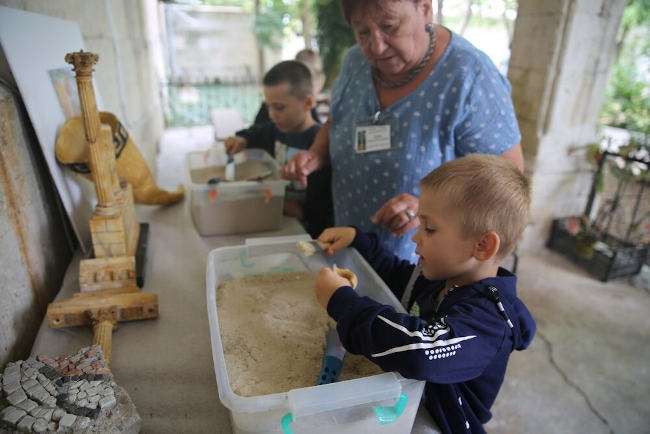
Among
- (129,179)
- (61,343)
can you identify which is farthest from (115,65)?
(61,343)

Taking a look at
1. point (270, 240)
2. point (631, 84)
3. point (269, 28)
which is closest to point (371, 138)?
point (270, 240)

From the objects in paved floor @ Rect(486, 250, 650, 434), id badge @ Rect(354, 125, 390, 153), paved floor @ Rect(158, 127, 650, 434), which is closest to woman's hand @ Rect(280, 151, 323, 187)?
id badge @ Rect(354, 125, 390, 153)

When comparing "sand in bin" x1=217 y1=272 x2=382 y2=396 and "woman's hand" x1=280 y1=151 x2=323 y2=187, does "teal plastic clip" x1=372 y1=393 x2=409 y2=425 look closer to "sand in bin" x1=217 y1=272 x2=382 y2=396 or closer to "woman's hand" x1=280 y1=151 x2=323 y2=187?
"sand in bin" x1=217 y1=272 x2=382 y2=396

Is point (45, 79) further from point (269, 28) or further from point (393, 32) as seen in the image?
point (269, 28)

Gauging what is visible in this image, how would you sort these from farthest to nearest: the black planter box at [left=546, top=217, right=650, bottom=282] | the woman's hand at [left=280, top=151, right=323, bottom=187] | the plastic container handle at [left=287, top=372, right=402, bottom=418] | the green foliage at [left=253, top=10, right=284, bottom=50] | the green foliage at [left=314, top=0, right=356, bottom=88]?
the green foliage at [left=253, top=10, right=284, bottom=50]
the green foliage at [left=314, top=0, right=356, bottom=88]
the black planter box at [left=546, top=217, right=650, bottom=282]
the woman's hand at [left=280, top=151, right=323, bottom=187]
the plastic container handle at [left=287, top=372, right=402, bottom=418]

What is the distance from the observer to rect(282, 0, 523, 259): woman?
1027mm

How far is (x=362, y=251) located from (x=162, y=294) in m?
0.51

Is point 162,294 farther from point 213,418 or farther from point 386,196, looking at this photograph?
point 386,196

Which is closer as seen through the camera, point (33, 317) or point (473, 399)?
point (473, 399)

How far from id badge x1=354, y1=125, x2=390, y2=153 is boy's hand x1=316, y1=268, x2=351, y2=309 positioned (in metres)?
0.52

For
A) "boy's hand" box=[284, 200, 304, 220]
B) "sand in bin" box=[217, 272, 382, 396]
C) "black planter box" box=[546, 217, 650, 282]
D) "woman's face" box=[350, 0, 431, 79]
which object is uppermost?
"woman's face" box=[350, 0, 431, 79]

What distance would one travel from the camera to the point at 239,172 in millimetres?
1604

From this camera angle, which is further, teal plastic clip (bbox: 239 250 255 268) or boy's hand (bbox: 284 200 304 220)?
boy's hand (bbox: 284 200 304 220)

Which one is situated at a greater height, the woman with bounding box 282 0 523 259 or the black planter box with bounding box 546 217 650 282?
the woman with bounding box 282 0 523 259
